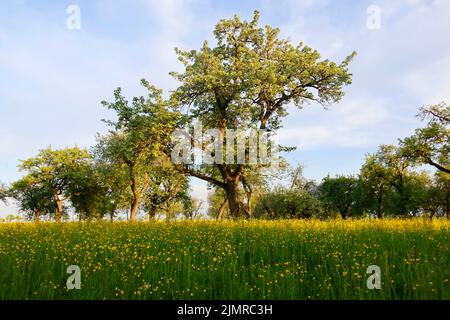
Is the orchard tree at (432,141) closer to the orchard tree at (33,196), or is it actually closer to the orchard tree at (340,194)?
the orchard tree at (340,194)

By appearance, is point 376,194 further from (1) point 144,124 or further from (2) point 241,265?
(2) point 241,265

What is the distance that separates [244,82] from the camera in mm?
29344

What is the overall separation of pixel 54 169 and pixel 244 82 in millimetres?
41582

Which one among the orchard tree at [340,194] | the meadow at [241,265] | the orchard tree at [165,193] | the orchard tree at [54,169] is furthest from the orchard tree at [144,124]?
the orchard tree at [340,194]

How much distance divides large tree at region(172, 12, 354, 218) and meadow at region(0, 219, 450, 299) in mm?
17855

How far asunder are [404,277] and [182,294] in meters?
4.72

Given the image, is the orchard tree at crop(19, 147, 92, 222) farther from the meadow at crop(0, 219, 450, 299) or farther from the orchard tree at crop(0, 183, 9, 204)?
the meadow at crop(0, 219, 450, 299)

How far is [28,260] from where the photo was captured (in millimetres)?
10102

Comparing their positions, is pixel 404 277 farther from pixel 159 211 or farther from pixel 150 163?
pixel 159 211

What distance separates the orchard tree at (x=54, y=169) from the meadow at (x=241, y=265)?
4735cm

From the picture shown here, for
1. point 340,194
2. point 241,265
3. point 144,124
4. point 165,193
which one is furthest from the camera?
point 340,194

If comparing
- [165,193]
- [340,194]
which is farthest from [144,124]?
[340,194]

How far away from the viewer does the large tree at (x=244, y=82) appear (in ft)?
97.8
